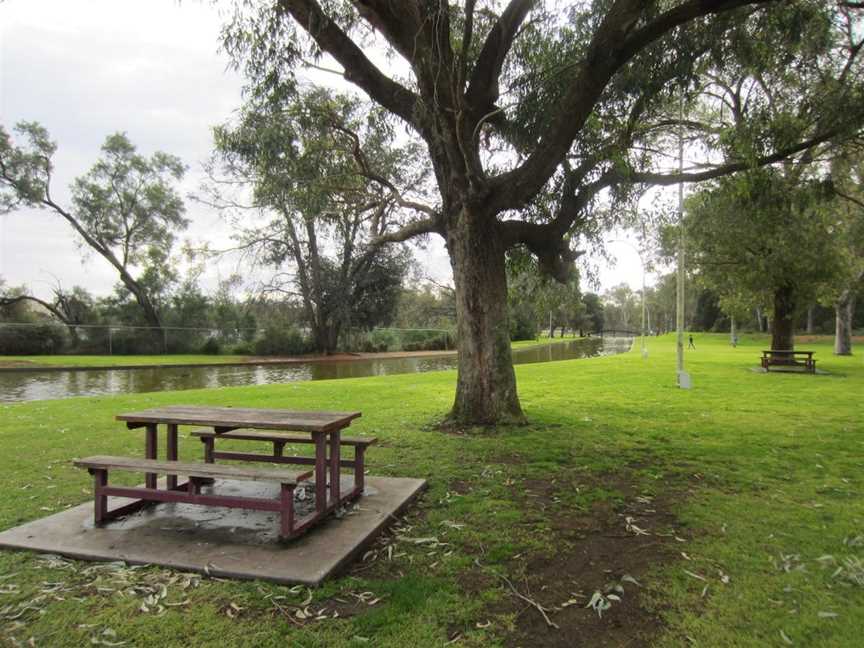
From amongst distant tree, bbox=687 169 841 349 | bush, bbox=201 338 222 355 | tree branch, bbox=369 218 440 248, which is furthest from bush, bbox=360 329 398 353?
tree branch, bbox=369 218 440 248

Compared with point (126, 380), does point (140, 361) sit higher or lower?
higher

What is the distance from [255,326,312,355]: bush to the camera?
33.0 m

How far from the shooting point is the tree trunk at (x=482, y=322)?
7.60 metres

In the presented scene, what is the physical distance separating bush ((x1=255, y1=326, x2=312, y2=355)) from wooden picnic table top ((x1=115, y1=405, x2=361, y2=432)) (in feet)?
97.1

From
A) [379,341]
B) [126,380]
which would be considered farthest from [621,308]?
[126,380]

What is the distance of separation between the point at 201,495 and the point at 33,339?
3049 cm

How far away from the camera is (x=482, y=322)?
7.64 m

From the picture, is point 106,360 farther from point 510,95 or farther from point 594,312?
point 594,312

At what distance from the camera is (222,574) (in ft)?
10.3

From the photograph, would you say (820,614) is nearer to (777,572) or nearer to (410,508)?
(777,572)

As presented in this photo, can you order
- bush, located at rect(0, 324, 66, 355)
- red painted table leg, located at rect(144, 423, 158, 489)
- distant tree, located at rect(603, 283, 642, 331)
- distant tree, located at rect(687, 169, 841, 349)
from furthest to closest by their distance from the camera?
distant tree, located at rect(603, 283, 642, 331)
bush, located at rect(0, 324, 66, 355)
distant tree, located at rect(687, 169, 841, 349)
red painted table leg, located at rect(144, 423, 158, 489)

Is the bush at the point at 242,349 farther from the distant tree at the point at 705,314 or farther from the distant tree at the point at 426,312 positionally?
the distant tree at the point at 705,314

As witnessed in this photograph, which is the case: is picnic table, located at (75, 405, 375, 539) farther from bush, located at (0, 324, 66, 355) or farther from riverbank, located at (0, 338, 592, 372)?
bush, located at (0, 324, 66, 355)

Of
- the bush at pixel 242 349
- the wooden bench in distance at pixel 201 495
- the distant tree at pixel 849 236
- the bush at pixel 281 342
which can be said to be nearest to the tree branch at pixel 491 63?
the wooden bench in distance at pixel 201 495
